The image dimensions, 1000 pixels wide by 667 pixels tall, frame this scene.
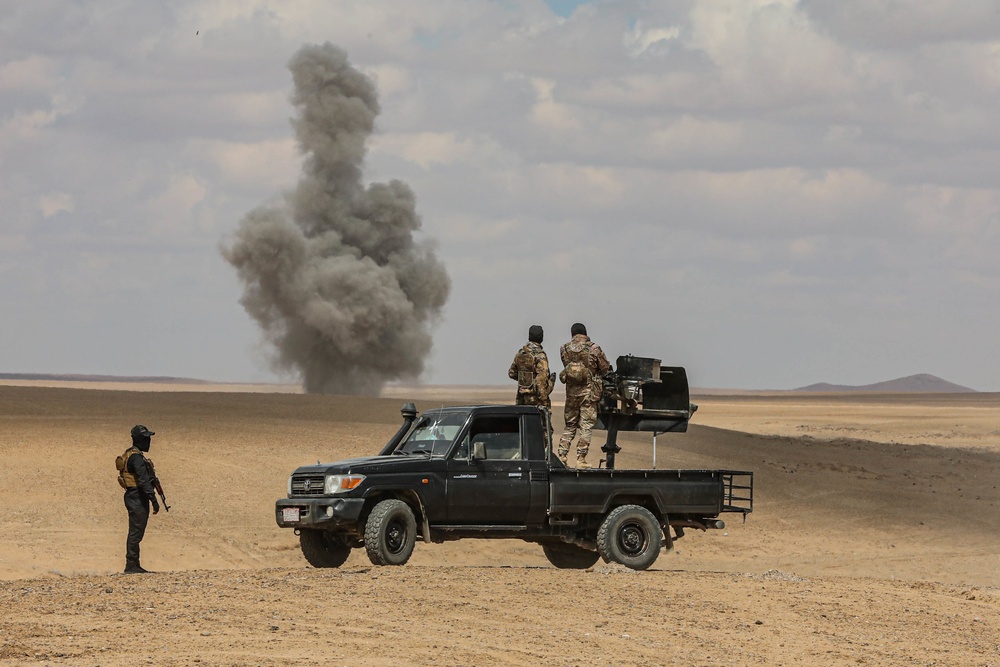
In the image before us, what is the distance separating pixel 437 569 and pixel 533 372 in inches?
126

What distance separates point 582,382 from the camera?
60.2 ft

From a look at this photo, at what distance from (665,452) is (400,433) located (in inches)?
656

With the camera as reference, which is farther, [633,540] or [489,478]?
[633,540]

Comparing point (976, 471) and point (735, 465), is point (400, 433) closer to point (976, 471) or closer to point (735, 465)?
point (735, 465)

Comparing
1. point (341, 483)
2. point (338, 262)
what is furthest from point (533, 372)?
point (338, 262)

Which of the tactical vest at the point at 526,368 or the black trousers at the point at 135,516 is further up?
the tactical vest at the point at 526,368

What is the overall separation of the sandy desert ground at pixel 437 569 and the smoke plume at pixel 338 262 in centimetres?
1949

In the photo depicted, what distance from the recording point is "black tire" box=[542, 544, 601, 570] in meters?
19.0

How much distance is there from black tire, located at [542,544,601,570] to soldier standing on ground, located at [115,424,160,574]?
5.16 metres

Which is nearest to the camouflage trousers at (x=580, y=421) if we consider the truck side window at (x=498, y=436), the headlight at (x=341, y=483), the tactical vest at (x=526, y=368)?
the tactical vest at (x=526, y=368)

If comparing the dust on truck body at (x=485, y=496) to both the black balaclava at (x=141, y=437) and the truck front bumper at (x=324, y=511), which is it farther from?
the black balaclava at (x=141, y=437)

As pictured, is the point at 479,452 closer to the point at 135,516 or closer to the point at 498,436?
the point at 498,436

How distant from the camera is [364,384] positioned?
213ft

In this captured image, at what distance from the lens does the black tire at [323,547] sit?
17125 millimetres
